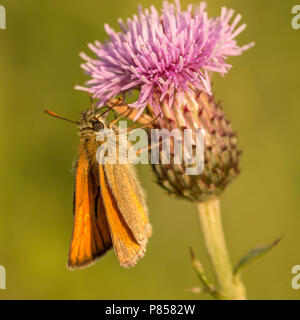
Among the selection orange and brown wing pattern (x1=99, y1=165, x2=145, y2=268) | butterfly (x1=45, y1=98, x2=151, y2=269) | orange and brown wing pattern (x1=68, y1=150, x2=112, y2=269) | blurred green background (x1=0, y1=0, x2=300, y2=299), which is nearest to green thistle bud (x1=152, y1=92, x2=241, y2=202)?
butterfly (x1=45, y1=98, x2=151, y2=269)

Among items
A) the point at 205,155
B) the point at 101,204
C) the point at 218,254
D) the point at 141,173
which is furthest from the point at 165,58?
the point at 141,173

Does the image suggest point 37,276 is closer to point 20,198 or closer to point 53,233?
point 53,233

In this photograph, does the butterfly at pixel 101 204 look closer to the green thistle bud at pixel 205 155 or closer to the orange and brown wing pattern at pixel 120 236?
the orange and brown wing pattern at pixel 120 236

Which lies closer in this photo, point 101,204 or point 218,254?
point 218,254

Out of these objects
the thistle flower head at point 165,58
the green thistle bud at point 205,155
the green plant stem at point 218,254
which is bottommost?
the green plant stem at point 218,254

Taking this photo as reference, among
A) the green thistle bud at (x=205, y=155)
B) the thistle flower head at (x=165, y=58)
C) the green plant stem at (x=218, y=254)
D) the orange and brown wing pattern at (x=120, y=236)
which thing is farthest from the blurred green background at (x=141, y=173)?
the thistle flower head at (x=165, y=58)

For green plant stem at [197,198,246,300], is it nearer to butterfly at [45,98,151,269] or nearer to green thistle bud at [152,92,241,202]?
green thistle bud at [152,92,241,202]

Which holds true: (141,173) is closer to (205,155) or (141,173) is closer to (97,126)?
(97,126)
